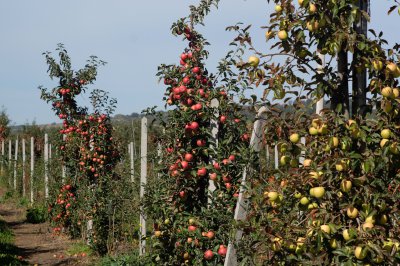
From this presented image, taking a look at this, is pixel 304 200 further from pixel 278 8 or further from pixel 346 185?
pixel 278 8

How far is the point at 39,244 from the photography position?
10.6 metres

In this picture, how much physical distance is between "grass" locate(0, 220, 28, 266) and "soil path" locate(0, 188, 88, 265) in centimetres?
14

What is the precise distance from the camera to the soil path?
29.0 feet

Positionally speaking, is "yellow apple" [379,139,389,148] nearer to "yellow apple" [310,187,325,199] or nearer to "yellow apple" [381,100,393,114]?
"yellow apple" [381,100,393,114]

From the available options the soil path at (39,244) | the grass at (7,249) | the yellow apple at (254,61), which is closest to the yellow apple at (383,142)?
the yellow apple at (254,61)

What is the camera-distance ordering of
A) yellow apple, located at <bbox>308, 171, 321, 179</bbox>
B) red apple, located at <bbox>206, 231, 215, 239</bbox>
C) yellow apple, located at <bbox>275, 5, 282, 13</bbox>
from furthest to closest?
red apple, located at <bbox>206, 231, 215, 239</bbox>, yellow apple, located at <bbox>275, 5, 282, 13</bbox>, yellow apple, located at <bbox>308, 171, 321, 179</bbox>

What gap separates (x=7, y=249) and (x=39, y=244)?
4.06 ft

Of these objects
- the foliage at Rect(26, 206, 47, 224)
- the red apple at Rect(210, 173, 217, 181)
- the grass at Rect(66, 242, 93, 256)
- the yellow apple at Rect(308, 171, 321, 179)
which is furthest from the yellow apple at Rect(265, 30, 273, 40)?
the foliage at Rect(26, 206, 47, 224)

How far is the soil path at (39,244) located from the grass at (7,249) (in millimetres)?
139

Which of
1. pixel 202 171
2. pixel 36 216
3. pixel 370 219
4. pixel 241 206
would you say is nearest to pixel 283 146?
pixel 370 219

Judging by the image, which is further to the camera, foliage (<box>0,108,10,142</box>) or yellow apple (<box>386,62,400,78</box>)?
foliage (<box>0,108,10,142</box>)

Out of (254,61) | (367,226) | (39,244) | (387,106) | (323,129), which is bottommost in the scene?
(39,244)

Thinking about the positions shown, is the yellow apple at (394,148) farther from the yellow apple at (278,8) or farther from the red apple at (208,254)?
the red apple at (208,254)

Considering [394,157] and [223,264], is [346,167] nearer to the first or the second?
[394,157]
